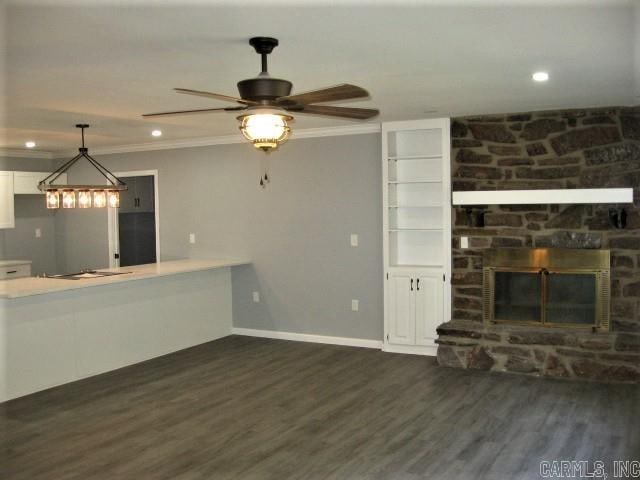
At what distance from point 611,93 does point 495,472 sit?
10.3 ft

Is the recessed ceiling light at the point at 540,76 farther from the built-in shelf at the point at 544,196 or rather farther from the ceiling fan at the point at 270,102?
the ceiling fan at the point at 270,102

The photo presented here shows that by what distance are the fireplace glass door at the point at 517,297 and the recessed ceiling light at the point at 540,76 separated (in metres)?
2.16

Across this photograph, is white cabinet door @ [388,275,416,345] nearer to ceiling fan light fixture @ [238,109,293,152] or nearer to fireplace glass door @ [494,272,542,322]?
fireplace glass door @ [494,272,542,322]

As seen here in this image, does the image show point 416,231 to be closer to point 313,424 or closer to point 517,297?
point 517,297

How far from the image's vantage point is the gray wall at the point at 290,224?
264 inches

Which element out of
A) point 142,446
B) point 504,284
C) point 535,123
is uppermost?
point 535,123

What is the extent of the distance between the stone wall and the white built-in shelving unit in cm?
15

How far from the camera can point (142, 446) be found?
401 cm

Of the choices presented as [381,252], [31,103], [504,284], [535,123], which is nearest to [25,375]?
[31,103]

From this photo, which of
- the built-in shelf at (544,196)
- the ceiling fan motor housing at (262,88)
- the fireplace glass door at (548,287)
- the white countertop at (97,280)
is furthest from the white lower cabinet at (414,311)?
the ceiling fan motor housing at (262,88)

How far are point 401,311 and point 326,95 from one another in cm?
390

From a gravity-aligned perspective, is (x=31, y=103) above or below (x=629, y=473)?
above

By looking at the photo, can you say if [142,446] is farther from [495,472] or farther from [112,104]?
[112,104]

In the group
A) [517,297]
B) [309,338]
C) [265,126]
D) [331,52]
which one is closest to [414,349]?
[517,297]
